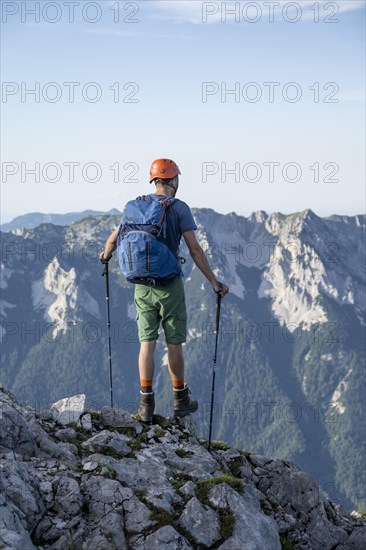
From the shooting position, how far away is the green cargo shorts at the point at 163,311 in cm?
1539

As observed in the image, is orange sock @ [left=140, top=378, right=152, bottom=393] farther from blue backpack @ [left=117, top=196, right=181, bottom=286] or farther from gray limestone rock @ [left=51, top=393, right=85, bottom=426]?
blue backpack @ [left=117, top=196, right=181, bottom=286]

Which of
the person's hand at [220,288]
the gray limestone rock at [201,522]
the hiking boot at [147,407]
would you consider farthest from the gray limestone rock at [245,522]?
the person's hand at [220,288]

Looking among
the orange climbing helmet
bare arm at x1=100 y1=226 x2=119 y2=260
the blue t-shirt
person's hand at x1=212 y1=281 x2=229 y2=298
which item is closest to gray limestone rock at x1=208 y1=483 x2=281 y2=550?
person's hand at x1=212 y1=281 x2=229 y2=298

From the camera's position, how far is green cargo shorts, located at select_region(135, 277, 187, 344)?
50.5ft

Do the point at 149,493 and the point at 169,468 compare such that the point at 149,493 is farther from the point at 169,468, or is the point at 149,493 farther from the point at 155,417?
the point at 155,417

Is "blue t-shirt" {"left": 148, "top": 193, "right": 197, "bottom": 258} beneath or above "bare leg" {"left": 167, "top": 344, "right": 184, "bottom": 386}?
above

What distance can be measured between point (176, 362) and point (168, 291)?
1968mm

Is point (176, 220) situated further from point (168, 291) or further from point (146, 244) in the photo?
point (168, 291)

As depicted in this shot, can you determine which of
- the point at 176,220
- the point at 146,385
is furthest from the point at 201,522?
the point at 176,220

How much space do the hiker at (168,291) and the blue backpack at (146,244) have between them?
0.13 feet

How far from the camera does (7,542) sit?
923 cm

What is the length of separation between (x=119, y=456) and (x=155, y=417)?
298 centimetres

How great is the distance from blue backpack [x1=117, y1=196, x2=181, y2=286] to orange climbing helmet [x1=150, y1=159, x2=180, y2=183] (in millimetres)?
697

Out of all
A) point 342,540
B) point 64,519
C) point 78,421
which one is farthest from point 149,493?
point 342,540
